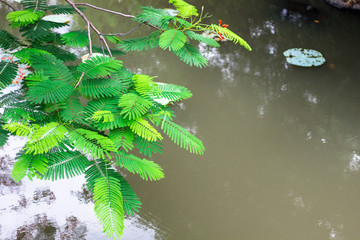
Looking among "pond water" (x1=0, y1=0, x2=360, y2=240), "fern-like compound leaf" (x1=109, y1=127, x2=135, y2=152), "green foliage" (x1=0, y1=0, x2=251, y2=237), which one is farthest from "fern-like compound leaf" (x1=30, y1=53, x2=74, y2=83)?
"pond water" (x1=0, y1=0, x2=360, y2=240)

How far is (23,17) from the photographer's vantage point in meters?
1.12

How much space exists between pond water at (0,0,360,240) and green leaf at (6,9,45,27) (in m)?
1.72

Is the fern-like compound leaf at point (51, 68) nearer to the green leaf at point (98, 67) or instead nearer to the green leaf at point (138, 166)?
the green leaf at point (98, 67)

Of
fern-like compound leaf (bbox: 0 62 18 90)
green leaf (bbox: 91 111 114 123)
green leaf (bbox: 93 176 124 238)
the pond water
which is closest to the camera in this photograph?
green leaf (bbox: 93 176 124 238)

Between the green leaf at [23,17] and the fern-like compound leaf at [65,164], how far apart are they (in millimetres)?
555

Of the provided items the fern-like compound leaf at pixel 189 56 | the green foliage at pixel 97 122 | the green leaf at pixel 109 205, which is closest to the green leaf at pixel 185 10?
the green foliage at pixel 97 122

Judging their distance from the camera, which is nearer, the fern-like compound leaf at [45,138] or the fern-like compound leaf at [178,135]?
the fern-like compound leaf at [45,138]

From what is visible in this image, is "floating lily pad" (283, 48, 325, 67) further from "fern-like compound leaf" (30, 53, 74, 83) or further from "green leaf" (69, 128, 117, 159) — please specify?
"green leaf" (69, 128, 117, 159)

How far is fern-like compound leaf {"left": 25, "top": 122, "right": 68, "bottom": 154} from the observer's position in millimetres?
755

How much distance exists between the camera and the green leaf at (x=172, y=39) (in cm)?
100

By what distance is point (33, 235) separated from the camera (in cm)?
242

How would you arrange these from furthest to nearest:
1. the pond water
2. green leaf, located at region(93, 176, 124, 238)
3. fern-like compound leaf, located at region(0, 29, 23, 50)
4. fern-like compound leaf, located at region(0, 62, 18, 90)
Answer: the pond water, fern-like compound leaf, located at region(0, 29, 23, 50), fern-like compound leaf, located at region(0, 62, 18, 90), green leaf, located at region(93, 176, 124, 238)

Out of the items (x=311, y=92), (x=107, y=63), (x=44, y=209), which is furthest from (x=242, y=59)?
(x=107, y=63)


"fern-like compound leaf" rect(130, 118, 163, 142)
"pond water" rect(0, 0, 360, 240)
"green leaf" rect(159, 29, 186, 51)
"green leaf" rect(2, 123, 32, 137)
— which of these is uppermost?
"green leaf" rect(159, 29, 186, 51)
